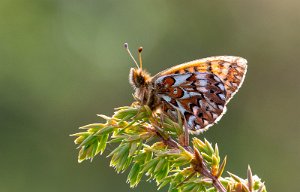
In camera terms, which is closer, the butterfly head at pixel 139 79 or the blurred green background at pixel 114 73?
the butterfly head at pixel 139 79

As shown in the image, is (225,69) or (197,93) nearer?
(197,93)

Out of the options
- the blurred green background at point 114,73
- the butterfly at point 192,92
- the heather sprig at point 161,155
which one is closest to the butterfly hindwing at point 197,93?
the butterfly at point 192,92

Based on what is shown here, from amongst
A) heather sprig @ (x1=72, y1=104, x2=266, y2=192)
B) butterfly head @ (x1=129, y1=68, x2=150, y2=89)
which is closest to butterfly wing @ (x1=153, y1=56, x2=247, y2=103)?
butterfly head @ (x1=129, y1=68, x2=150, y2=89)

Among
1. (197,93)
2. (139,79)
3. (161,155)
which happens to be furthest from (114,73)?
(161,155)

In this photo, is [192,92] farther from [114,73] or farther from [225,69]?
[114,73]

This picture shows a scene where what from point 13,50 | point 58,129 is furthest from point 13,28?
point 58,129

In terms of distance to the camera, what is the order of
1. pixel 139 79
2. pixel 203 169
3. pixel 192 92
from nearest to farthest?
pixel 203 169 < pixel 192 92 < pixel 139 79

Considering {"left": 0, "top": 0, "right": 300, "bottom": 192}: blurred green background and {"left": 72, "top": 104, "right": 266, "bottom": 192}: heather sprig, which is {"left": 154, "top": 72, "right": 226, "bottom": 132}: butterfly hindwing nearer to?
{"left": 72, "top": 104, "right": 266, "bottom": 192}: heather sprig

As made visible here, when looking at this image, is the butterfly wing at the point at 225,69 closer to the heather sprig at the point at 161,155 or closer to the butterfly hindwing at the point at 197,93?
the butterfly hindwing at the point at 197,93
